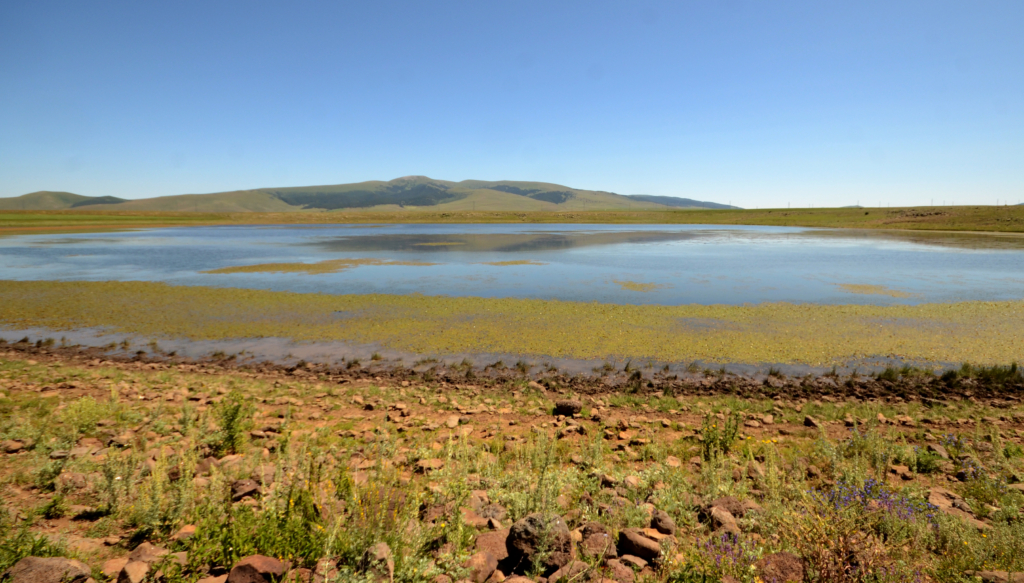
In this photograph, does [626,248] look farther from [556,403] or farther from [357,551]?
[357,551]

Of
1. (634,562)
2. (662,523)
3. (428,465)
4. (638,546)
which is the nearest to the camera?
(634,562)

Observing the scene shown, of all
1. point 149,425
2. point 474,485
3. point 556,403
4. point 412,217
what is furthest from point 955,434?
point 412,217

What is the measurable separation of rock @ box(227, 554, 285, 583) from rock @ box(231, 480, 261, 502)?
1.87 m

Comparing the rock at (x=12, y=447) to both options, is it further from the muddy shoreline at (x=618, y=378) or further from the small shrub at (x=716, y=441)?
the small shrub at (x=716, y=441)

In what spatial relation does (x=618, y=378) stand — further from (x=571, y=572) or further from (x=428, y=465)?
(x=571, y=572)

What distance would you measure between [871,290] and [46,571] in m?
32.6

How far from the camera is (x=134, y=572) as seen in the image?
3715 mm

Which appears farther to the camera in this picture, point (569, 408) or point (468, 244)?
point (468, 244)

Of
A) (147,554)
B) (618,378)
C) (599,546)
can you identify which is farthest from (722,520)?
(618,378)

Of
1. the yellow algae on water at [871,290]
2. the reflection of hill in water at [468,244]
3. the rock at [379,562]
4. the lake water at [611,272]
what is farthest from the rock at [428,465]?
the reflection of hill in water at [468,244]

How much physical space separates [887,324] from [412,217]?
142m

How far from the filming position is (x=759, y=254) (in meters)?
46.1

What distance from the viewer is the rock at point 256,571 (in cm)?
360

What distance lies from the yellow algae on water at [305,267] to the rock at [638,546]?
31.7 m
